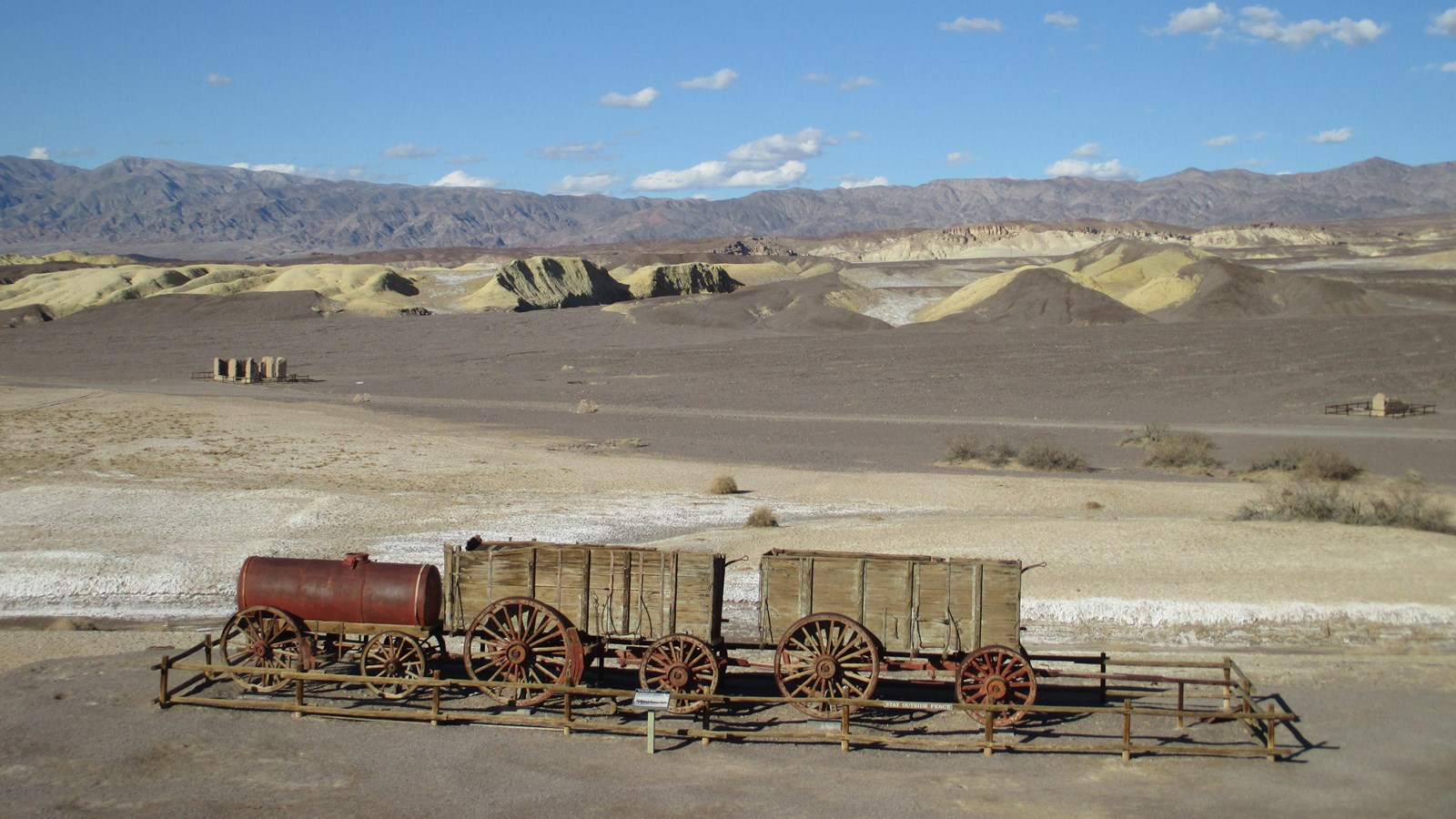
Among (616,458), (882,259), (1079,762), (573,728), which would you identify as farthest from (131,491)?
(882,259)

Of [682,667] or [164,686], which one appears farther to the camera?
[164,686]

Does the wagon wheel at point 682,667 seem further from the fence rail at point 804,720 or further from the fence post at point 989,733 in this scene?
the fence post at point 989,733

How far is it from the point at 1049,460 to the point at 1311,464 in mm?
6595

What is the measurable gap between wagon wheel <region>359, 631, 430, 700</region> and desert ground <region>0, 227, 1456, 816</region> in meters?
0.71

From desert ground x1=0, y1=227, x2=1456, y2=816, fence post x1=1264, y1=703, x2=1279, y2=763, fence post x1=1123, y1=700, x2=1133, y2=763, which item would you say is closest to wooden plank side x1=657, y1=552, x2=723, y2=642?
desert ground x1=0, y1=227, x2=1456, y2=816

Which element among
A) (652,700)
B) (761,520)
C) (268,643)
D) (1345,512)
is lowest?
(652,700)

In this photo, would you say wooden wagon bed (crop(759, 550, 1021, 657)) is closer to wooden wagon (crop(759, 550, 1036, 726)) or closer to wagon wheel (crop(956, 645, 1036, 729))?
wooden wagon (crop(759, 550, 1036, 726))

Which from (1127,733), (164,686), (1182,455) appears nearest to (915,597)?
(1127,733)

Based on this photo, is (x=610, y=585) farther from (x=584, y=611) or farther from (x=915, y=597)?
(x=915, y=597)

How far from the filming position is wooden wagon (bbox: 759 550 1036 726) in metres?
12.0

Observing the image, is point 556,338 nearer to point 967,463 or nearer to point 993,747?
point 967,463

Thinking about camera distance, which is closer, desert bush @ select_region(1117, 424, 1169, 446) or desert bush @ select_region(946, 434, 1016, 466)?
desert bush @ select_region(946, 434, 1016, 466)

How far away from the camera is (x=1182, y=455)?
1344 inches

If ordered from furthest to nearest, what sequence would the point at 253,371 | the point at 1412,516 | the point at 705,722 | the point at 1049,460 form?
the point at 253,371
the point at 1049,460
the point at 1412,516
the point at 705,722
